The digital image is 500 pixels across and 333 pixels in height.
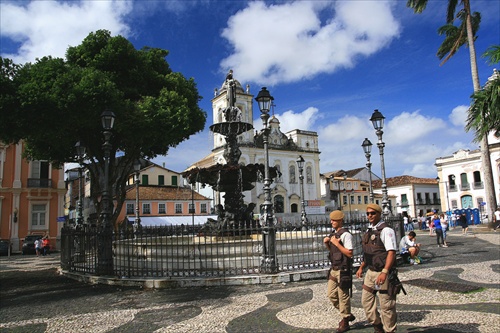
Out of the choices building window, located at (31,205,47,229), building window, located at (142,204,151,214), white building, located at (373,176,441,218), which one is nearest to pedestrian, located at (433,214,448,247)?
building window, located at (31,205,47,229)

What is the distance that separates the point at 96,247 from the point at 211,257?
11.6 feet

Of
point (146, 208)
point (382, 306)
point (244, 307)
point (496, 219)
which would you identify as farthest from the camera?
point (146, 208)

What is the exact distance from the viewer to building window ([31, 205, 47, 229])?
29938 millimetres

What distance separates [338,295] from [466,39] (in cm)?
2618

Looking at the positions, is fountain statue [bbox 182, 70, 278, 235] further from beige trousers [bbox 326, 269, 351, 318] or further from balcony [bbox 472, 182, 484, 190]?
balcony [bbox 472, 182, 484, 190]

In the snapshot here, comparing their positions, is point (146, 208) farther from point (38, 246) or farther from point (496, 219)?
point (496, 219)

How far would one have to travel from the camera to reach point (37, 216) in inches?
1187

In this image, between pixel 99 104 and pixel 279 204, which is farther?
pixel 279 204

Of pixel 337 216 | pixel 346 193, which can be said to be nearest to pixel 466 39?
pixel 337 216

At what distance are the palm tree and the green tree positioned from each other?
16.3 metres

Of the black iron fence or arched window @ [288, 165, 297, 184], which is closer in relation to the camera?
the black iron fence

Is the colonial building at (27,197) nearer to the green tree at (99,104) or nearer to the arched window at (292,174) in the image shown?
the green tree at (99,104)

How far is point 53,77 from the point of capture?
15188 millimetres

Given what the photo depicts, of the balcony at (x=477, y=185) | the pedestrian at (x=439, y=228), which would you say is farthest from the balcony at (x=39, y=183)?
the balcony at (x=477, y=185)
